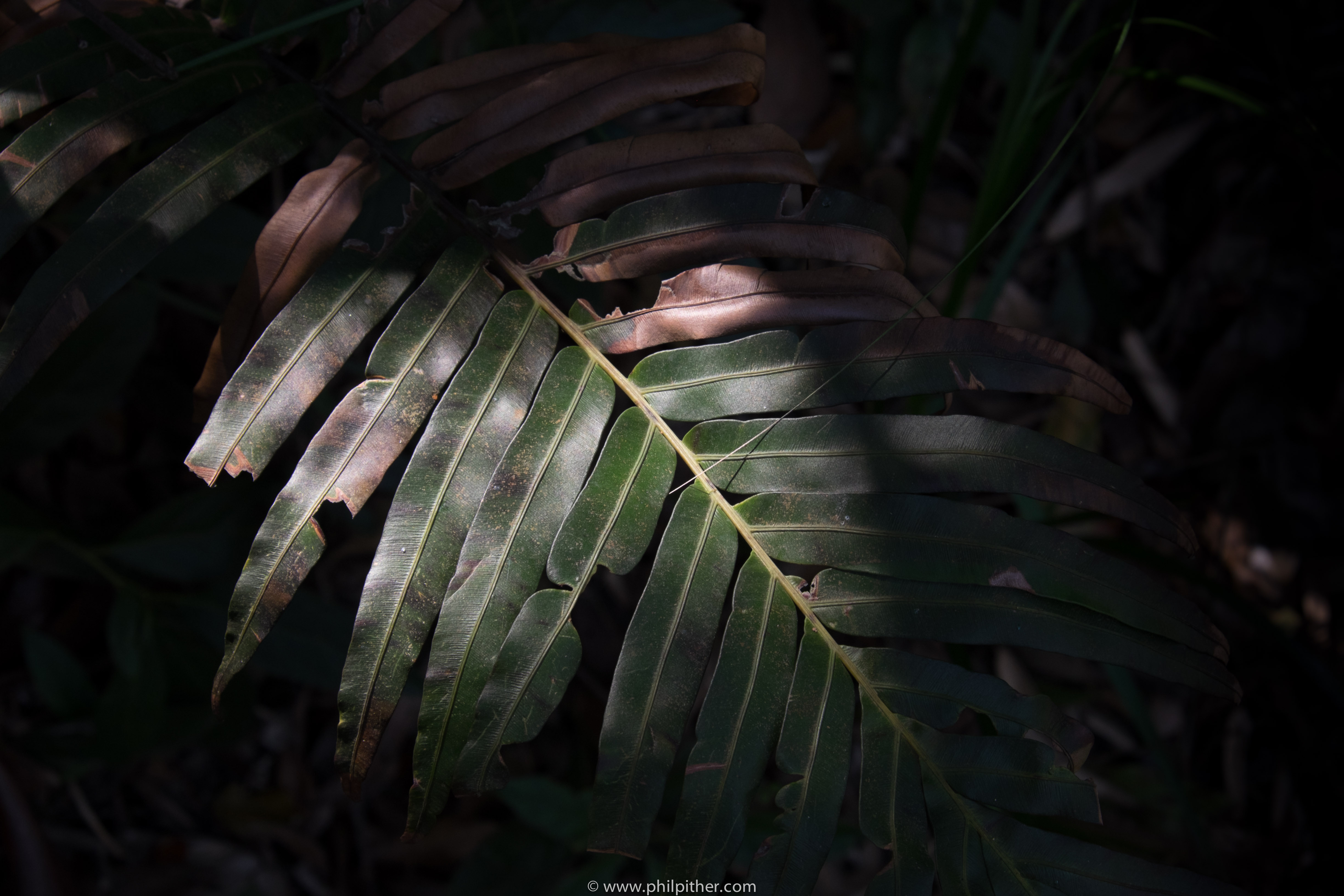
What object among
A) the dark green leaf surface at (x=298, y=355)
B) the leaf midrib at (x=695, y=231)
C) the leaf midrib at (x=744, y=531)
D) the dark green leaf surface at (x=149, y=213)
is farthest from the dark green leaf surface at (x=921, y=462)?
the dark green leaf surface at (x=149, y=213)

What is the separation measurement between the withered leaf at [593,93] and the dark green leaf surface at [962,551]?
0.55 meters

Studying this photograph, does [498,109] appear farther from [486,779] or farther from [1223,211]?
[1223,211]

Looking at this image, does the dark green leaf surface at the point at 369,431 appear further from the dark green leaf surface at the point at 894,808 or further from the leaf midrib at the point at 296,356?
the dark green leaf surface at the point at 894,808

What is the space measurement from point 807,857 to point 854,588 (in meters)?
0.32

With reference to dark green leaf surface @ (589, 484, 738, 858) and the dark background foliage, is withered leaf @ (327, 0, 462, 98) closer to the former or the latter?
the dark background foliage

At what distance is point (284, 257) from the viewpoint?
971mm

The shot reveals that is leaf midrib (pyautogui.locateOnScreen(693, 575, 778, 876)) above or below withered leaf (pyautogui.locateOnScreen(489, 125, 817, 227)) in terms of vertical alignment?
below

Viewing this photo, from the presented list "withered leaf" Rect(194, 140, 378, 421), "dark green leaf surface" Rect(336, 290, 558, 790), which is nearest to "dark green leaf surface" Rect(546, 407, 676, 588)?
"dark green leaf surface" Rect(336, 290, 558, 790)

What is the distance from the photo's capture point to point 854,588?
928 mm

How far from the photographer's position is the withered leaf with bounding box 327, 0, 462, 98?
1017 millimetres

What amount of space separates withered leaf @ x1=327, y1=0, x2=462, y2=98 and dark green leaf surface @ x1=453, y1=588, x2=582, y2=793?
2.48 feet

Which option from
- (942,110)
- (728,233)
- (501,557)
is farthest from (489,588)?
(942,110)

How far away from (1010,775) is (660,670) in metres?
0.43

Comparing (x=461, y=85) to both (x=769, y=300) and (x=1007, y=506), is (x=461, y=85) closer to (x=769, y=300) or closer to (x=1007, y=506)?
(x=769, y=300)
